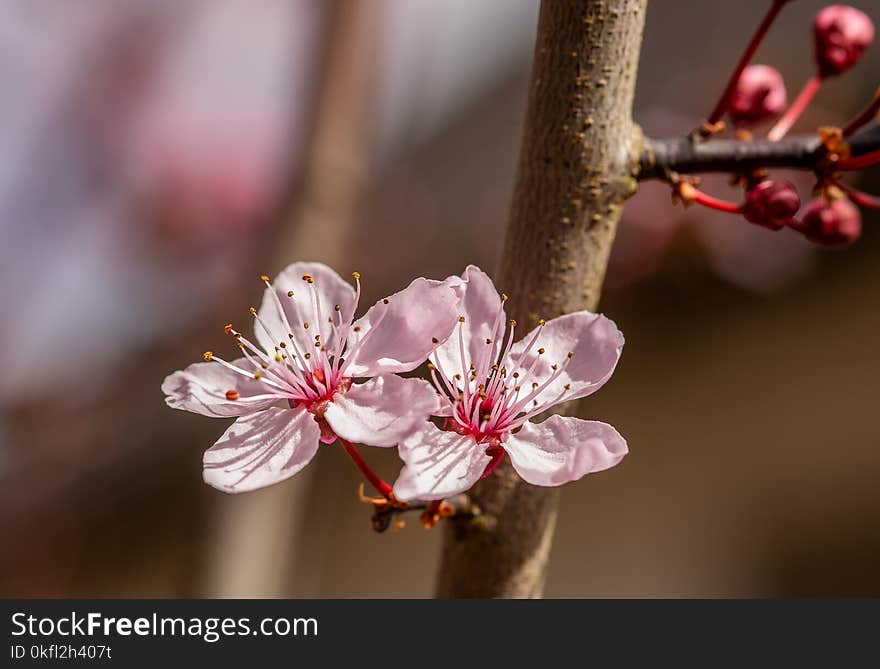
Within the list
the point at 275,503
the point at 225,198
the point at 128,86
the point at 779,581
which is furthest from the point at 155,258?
the point at 779,581

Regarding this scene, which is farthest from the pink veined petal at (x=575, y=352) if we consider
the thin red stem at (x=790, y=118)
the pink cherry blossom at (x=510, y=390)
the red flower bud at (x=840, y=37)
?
the red flower bud at (x=840, y=37)

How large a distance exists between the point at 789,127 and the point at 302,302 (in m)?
0.38

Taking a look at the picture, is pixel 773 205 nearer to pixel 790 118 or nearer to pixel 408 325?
pixel 790 118

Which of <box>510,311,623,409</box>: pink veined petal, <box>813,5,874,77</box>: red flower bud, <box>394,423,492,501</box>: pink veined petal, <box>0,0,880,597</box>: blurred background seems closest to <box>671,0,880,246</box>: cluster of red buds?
<box>813,5,874,77</box>: red flower bud

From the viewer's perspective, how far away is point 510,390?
53 cm

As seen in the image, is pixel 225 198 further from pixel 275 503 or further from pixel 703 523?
pixel 703 523

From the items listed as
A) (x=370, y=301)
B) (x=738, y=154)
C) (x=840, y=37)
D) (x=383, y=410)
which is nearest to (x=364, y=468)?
(x=383, y=410)

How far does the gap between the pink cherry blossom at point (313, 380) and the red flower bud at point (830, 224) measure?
11.6 inches

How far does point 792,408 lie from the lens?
2.21m

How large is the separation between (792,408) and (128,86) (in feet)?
6.54

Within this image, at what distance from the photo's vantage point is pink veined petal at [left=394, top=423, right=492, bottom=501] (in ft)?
1.40

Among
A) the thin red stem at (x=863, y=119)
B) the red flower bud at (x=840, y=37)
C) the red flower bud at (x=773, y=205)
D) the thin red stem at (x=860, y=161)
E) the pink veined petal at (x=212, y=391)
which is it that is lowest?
the pink veined petal at (x=212, y=391)

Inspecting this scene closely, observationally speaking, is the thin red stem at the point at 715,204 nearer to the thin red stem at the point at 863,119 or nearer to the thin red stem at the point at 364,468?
the thin red stem at the point at 863,119

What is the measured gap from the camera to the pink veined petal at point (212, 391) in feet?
1.65
